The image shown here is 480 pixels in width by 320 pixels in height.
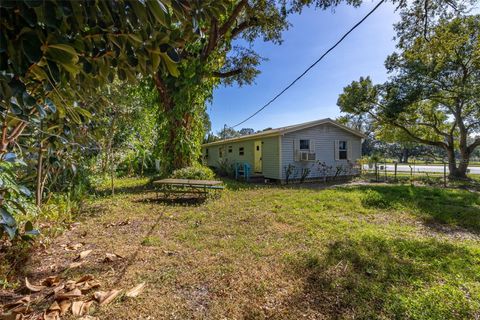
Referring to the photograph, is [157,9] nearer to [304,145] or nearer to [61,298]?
[61,298]

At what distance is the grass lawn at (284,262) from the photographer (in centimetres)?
215

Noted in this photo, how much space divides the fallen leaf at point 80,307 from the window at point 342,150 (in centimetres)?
1306

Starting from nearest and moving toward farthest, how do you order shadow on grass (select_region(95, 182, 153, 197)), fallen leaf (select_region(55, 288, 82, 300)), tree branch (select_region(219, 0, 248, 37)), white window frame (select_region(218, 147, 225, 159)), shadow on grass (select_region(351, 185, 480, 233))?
fallen leaf (select_region(55, 288, 82, 300)) < shadow on grass (select_region(351, 185, 480, 233)) < shadow on grass (select_region(95, 182, 153, 197)) < tree branch (select_region(219, 0, 248, 37)) < white window frame (select_region(218, 147, 225, 159))

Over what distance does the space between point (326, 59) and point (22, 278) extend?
312 inches

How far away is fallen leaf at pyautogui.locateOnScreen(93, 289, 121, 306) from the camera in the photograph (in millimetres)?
2102

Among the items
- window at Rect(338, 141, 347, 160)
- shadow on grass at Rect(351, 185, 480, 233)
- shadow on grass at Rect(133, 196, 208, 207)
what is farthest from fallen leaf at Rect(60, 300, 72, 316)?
window at Rect(338, 141, 347, 160)

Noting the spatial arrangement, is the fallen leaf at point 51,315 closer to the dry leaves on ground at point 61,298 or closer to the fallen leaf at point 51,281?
the dry leaves on ground at point 61,298

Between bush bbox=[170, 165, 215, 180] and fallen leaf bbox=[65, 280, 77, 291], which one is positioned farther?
bush bbox=[170, 165, 215, 180]

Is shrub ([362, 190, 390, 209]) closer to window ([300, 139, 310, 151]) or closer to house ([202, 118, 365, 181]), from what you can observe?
house ([202, 118, 365, 181])

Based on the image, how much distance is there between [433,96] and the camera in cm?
1323

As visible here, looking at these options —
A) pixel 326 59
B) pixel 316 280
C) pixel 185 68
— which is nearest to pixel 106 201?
pixel 185 68

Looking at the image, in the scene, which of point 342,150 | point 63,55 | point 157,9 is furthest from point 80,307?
point 342,150

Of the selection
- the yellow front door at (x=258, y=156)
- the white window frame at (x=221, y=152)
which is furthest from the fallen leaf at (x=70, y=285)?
the white window frame at (x=221, y=152)

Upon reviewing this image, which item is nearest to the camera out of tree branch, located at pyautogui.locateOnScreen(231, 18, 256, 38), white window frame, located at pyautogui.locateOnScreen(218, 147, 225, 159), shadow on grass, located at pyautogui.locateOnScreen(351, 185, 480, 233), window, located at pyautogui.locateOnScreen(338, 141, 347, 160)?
shadow on grass, located at pyautogui.locateOnScreen(351, 185, 480, 233)
